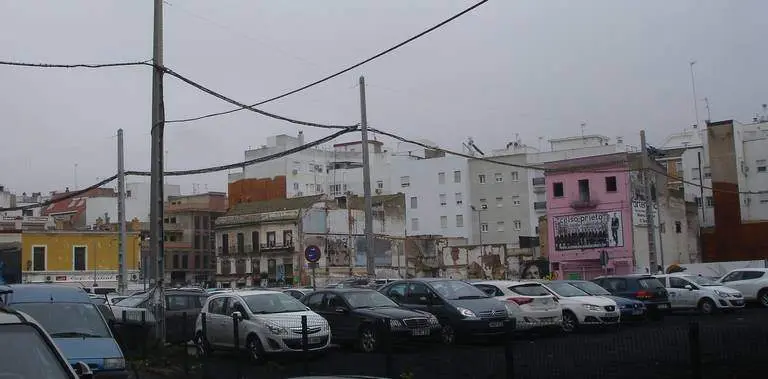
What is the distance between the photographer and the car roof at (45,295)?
1356 centimetres

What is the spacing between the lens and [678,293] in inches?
1181

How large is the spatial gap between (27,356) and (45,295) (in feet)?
26.9

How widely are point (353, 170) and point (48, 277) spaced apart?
44.0m

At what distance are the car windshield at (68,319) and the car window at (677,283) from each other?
73.4 feet

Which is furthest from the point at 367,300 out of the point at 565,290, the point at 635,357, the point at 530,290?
the point at 635,357

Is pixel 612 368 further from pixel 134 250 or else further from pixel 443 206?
pixel 443 206

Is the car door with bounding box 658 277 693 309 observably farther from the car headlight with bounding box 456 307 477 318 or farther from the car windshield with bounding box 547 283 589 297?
the car headlight with bounding box 456 307 477 318

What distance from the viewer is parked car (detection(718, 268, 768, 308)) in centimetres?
3212

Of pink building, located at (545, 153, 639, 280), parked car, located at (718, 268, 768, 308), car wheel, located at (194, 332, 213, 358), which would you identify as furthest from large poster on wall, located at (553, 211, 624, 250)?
car wheel, located at (194, 332, 213, 358)

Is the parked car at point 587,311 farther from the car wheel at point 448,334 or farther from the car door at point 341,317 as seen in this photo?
the car door at point 341,317

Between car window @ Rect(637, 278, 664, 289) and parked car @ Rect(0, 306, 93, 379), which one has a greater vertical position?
parked car @ Rect(0, 306, 93, 379)

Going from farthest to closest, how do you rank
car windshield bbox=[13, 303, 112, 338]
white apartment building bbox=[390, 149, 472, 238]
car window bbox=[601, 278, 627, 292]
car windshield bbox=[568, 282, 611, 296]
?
white apartment building bbox=[390, 149, 472, 238]
car window bbox=[601, 278, 627, 292]
car windshield bbox=[568, 282, 611, 296]
car windshield bbox=[13, 303, 112, 338]

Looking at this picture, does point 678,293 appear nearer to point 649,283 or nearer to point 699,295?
point 699,295

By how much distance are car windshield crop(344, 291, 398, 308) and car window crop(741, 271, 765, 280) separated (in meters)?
18.7
